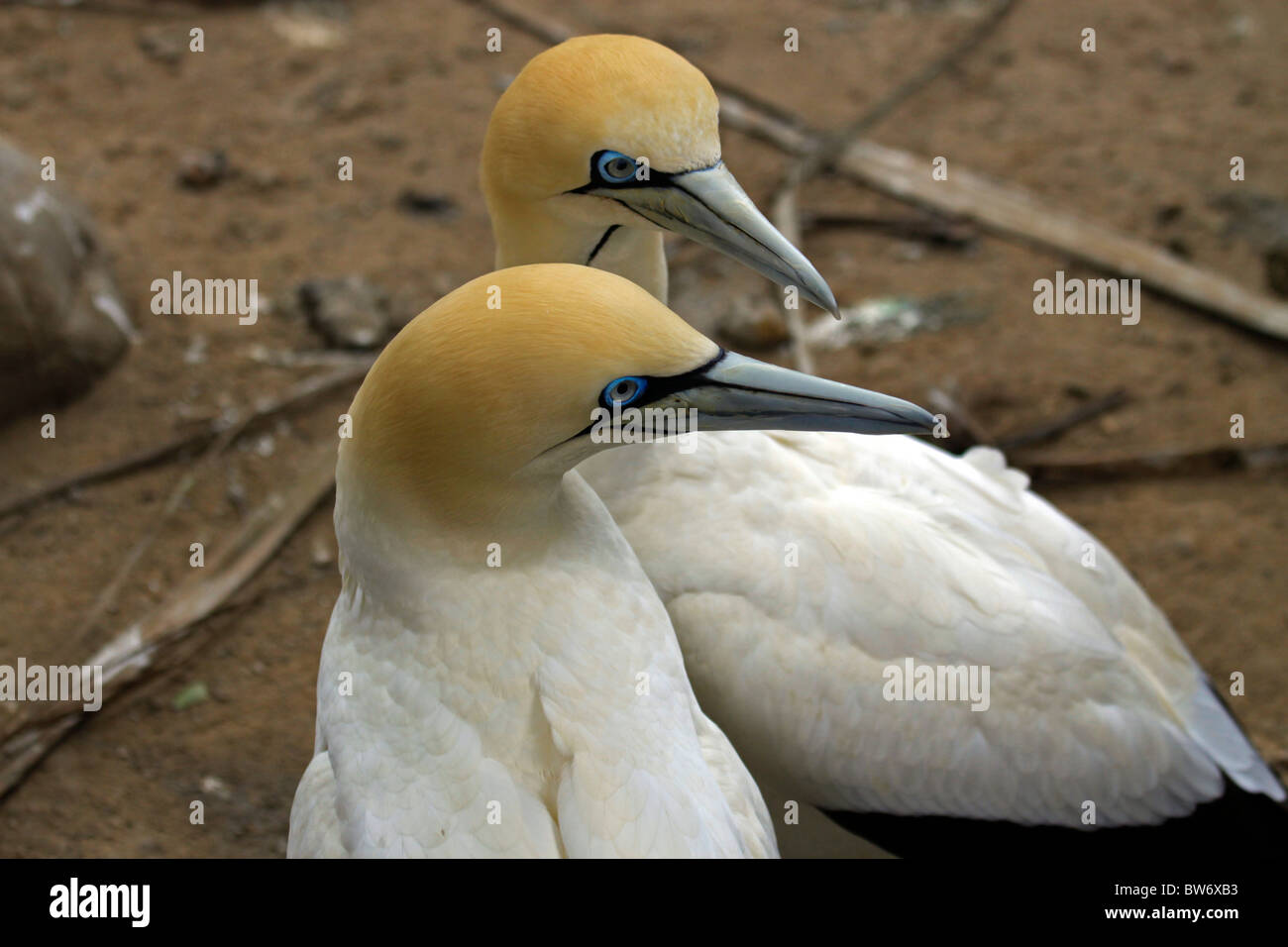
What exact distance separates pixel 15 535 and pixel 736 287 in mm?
3257

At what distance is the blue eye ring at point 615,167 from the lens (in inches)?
121

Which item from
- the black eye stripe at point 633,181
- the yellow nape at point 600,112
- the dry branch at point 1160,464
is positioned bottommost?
the dry branch at point 1160,464

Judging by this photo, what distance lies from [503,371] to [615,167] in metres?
0.95

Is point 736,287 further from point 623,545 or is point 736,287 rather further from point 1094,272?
point 623,545

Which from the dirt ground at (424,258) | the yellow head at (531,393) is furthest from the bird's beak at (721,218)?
the dirt ground at (424,258)

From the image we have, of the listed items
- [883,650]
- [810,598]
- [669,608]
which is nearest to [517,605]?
[669,608]

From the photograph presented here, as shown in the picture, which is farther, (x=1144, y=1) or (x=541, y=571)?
(x=1144, y=1)

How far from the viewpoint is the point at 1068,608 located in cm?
333

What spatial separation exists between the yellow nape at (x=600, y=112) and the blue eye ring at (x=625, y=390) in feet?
2.78

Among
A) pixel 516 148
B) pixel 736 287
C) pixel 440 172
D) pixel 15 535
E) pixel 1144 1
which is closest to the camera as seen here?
pixel 516 148

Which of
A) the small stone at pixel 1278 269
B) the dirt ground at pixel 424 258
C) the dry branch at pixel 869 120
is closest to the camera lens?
the dirt ground at pixel 424 258

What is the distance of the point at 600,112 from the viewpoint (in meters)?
3.00

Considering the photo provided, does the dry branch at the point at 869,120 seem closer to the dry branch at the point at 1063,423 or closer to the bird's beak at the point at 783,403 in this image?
the dry branch at the point at 1063,423
